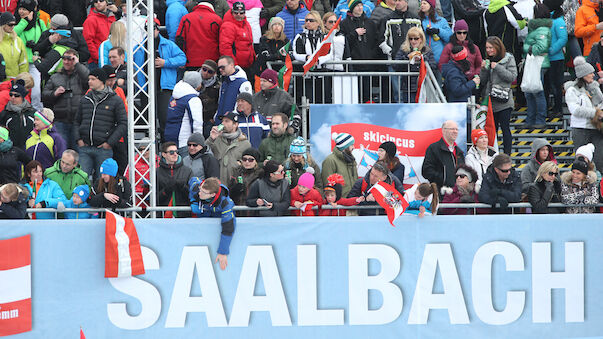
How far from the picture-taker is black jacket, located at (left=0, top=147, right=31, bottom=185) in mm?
12789

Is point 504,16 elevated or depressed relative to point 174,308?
elevated

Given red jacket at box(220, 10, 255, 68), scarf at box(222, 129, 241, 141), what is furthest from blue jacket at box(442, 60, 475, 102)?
scarf at box(222, 129, 241, 141)

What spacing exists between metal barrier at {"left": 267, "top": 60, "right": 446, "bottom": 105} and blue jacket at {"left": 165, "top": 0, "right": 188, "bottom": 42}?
1649 mm

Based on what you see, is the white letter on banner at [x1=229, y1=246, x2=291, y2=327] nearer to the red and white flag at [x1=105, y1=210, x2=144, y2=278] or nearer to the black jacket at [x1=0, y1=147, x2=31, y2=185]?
the red and white flag at [x1=105, y1=210, x2=144, y2=278]

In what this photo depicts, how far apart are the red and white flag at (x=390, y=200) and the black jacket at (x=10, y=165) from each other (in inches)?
170

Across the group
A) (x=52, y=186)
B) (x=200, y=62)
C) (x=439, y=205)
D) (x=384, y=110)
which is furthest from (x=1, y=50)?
(x=439, y=205)

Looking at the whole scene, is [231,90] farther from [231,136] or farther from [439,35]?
[439,35]

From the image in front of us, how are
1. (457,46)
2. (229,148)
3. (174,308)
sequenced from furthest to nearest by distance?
(457,46)
(229,148)
(174,308)

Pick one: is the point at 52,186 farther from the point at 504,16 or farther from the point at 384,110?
the point at 504,16

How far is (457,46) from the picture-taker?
15055mm

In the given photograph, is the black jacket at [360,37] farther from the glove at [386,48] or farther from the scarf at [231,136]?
the scarf at [231,136]

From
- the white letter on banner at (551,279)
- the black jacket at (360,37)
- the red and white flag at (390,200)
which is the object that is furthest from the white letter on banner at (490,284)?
the black jacket at (360,37)

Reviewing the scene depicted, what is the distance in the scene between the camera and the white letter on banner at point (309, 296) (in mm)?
11523

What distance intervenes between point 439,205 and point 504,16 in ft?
19.6
